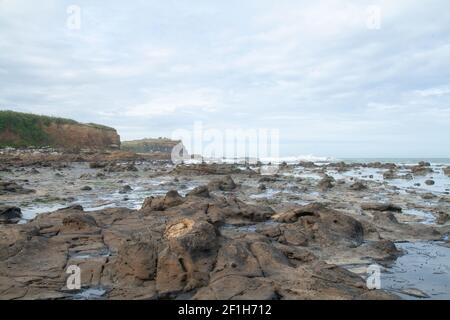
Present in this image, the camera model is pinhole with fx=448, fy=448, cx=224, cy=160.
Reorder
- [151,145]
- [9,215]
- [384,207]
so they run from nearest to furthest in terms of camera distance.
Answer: [9,215]
[384,207]
[151,145]

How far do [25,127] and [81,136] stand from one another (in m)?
8.38

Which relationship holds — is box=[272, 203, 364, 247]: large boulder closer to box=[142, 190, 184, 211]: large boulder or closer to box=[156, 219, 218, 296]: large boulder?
box=[156, 219, 218, 296]: large boulder

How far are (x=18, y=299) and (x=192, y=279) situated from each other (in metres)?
2.29

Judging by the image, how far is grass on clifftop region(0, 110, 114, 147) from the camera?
174ft

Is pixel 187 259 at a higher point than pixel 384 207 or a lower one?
higher

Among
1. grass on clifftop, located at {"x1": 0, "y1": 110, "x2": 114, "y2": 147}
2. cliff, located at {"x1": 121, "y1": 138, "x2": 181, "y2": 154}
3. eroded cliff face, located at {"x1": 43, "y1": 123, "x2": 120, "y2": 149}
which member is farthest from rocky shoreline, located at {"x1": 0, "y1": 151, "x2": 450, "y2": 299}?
cliff, located at {"x1": 121, "y1": 138, "x2": 181, "y2": 154}

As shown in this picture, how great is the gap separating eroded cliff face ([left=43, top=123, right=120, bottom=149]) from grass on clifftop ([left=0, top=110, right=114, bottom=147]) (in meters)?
0.99

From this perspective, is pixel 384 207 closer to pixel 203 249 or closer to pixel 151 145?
pixel 203 249

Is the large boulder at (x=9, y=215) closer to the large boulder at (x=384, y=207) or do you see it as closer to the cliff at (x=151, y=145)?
the large boulder at (x=384, y=207)

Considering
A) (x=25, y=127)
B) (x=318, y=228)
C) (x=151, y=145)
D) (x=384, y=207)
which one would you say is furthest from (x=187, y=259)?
(x=151, y=145)

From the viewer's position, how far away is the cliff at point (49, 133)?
175ft

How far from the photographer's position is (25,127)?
54969mm
